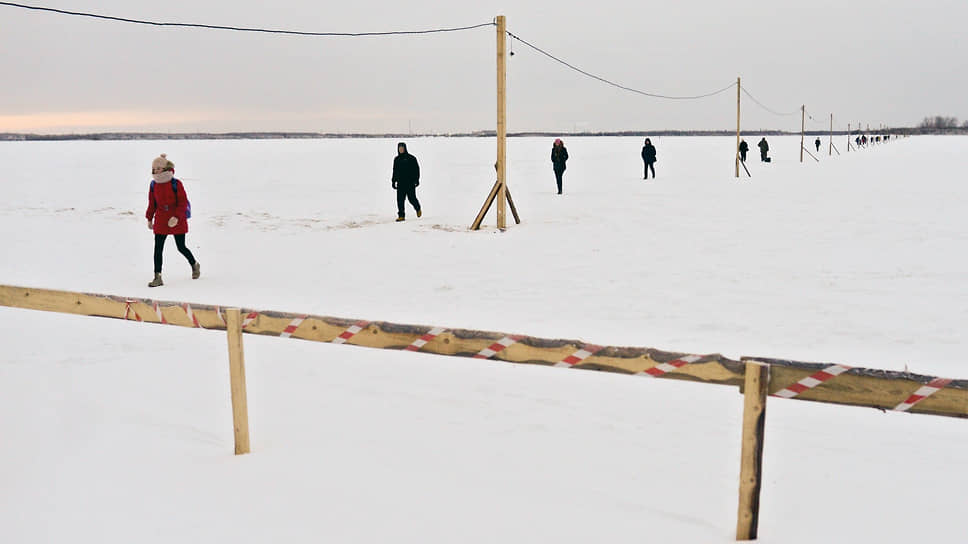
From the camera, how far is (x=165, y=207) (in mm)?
10406

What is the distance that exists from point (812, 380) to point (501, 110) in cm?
1381

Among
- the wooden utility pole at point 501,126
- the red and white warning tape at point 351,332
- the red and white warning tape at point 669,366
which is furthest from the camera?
the wooden utility pole at point 501,126

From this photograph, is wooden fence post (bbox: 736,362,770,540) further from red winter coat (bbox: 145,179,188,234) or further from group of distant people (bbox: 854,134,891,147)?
group of distant people (bbox: 854,134,891,147)

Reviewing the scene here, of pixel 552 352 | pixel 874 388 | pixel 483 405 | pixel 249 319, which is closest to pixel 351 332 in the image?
pixel 249 319

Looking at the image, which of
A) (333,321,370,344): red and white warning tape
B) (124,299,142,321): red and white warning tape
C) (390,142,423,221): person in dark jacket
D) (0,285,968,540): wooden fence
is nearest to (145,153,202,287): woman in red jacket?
(0,285,968,540): wooden fence

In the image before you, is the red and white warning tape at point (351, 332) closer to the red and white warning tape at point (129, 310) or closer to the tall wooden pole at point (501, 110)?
the red and white warning tape at point (129, 310)

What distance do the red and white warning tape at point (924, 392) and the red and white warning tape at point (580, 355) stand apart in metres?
1.34

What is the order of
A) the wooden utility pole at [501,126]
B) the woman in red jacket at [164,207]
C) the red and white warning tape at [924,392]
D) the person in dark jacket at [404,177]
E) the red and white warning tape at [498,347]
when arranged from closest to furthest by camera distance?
the red and white warning tape at [924,392], the red and white warning tape at [498,347], the woman in red jacket at [164,207], the wooden utility pole at [501,126], the person in dark jacket at [404,177]

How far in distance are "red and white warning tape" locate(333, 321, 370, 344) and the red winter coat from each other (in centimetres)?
674

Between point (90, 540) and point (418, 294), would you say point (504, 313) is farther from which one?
point (90, 540)

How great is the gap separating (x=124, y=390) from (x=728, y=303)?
21.1 feet

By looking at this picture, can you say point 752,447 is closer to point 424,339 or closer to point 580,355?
point 580,355

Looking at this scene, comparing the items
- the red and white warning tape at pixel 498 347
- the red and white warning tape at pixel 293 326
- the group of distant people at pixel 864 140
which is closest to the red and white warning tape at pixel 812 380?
the red and white warning tape at pixel 498 347

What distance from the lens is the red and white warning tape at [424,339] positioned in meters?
4.27
